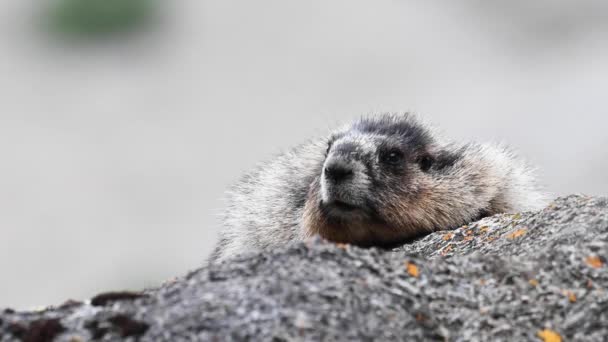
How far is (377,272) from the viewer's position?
5.38 metres

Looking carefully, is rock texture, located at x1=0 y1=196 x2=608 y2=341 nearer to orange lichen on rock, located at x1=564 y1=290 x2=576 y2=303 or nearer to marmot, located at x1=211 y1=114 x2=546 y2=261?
orange lichen on rock, located at x1=564 y1=290 x2=576 y2=303

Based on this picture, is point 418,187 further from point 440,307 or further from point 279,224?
point 440,307

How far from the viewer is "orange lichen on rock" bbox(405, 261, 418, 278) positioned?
546 cm

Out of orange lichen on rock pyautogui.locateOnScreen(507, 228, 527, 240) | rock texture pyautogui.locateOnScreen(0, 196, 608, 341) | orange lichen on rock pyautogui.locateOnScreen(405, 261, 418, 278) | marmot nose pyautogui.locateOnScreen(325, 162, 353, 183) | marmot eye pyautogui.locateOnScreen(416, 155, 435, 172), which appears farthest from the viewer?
marmot eye pyautogui.locateOnScreen(416, 155, 435, 172)

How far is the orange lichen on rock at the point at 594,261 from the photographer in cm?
553

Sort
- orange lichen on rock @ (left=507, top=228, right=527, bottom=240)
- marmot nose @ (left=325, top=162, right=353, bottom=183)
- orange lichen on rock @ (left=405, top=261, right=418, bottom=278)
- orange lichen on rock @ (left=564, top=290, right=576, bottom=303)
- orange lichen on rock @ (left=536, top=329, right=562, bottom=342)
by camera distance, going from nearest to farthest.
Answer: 1. orange lichen on rock @ (left=536, top=329, right=562, bottom=342)
2. orange lichen on rock @ (left=564, top=290, right=576, bottom=303)
3. orange lichen on rock @ (left=405, top=261, right=418, bottom=278)
4. orange lichen on rock @ (left=507, top=228, right=527, bottom=240)
5. marmot nose @ (left=325, top=162, right=353, bottom=183)

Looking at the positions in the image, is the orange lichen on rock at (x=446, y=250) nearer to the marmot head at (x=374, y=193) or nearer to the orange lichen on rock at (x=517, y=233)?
the orange lichen on rock at (x=517, y=233)

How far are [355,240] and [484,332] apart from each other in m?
3.54

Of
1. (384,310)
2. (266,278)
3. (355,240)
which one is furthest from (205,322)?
(355,240)

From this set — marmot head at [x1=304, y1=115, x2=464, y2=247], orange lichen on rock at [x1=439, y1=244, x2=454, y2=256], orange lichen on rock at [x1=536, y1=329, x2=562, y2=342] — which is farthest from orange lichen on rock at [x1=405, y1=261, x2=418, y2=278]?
marmot head at [x1=304, y1=115, x2=464, y2=247]

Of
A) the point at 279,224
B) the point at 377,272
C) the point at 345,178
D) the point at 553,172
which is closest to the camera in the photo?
the point at 377,272

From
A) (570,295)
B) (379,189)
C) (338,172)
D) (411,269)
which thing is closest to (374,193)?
(379,189)

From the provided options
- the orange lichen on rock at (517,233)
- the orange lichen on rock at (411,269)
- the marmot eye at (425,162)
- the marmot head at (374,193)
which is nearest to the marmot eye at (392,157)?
the marmot head at (374,193)

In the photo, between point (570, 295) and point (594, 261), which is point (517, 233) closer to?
point (594, 261)
